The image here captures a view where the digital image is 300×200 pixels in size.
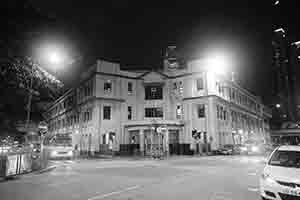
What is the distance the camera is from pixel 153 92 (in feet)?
139

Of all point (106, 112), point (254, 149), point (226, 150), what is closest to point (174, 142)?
point (226, 150)

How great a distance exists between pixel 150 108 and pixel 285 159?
3420 cm

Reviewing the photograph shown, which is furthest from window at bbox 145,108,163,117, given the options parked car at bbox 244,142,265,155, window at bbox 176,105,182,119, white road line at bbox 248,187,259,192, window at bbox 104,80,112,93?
white road line at bbox 248,187,259,192

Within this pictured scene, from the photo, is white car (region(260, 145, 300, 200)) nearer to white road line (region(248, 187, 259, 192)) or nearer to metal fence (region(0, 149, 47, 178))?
white road line (region(248, 187, 259, 192))

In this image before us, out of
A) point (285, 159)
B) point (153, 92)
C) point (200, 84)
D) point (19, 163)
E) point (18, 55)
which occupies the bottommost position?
point (19, 163)

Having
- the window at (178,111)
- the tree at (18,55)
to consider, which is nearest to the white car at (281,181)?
the tree at (18,55)

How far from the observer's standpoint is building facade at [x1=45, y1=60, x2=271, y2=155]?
37938mm

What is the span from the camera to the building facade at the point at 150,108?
37938 mm

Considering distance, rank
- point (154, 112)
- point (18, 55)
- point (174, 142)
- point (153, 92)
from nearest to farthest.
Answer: point (18, 55) < point (174, 142) < point (154, 112) < point (153, 92)

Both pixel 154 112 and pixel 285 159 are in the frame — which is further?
pixel 154 112

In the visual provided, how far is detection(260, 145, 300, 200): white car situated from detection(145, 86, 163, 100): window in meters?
34.8

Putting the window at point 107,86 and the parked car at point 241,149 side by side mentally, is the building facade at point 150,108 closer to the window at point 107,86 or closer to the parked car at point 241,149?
the window at point 107,86

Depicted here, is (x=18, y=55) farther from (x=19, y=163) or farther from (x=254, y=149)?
(x=254, y=149)

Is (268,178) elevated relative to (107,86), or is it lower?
lower
